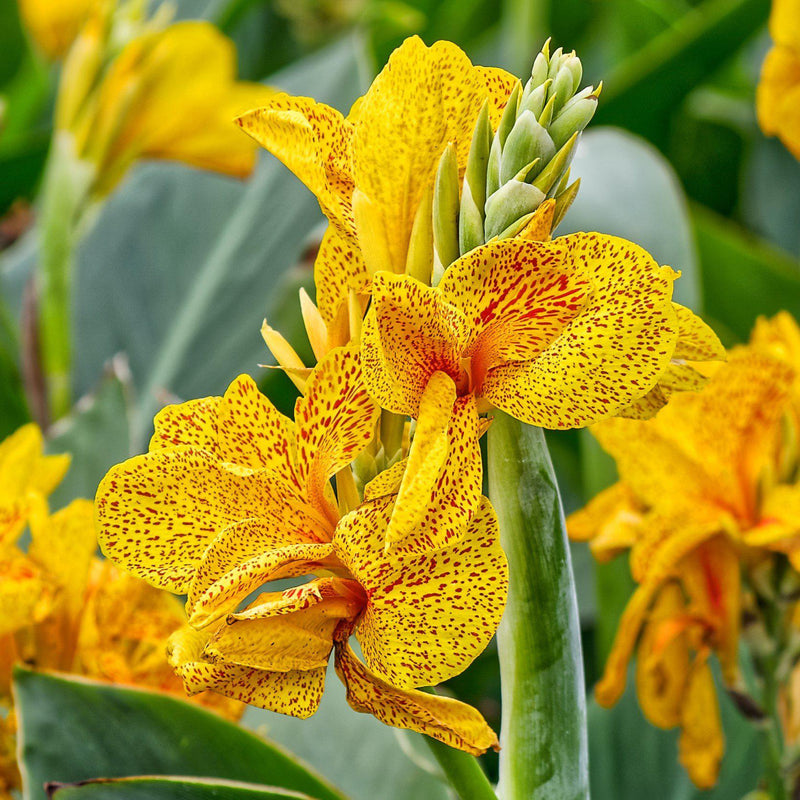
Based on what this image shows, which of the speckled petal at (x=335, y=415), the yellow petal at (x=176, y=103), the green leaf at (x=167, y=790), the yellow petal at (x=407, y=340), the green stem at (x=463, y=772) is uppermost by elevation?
the yellow petal at (x=407, y=340)

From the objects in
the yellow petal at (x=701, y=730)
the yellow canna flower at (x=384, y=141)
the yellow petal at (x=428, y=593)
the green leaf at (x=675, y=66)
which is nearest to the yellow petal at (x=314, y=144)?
the yellow canna flower at (x=384, y=141)

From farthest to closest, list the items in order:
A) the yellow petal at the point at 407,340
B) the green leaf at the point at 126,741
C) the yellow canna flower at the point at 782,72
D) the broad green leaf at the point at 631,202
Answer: the broad green leaf at the point at 631,202 → the yellow canna flower at the point at 782,72 → the green leaf at the point at 126,741 → the yellow petal at the point at 407,340

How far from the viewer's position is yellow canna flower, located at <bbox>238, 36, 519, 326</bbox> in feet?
1.05

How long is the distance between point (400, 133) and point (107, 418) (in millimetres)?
424

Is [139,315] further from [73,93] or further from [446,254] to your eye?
[446,254]

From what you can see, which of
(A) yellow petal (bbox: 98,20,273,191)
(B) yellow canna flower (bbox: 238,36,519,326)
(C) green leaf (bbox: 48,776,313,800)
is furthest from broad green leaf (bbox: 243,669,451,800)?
(A) yellow petal (bbox: 98,20,273,191)

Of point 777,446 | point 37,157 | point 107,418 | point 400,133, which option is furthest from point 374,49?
point 400,133

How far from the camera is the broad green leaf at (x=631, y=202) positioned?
772 millimetres

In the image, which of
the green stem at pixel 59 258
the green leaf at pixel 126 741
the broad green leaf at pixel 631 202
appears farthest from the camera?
the green stem at pixel 59 258

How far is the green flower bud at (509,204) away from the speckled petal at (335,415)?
51 mm

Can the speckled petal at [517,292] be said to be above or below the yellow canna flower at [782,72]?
above

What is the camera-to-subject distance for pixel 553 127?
0.96 ft

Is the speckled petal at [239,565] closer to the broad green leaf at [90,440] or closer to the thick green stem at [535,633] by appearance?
the thick green stem at [535,633]

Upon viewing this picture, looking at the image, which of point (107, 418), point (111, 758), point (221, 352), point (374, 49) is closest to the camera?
point (111, 758)
